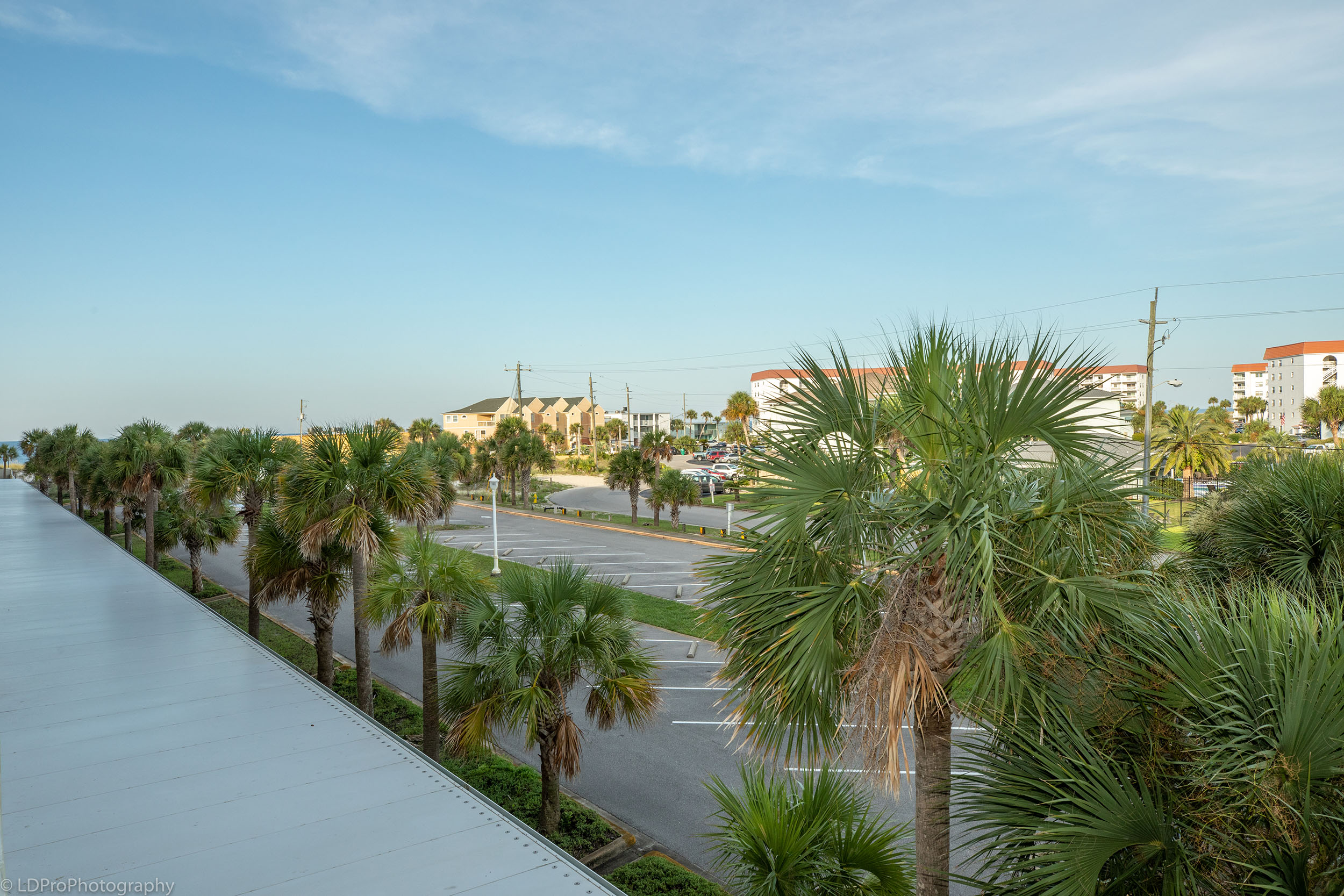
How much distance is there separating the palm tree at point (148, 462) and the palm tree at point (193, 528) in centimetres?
89

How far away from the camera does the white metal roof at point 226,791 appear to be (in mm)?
4461

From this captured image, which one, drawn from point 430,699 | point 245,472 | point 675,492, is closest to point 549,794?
point 430,699

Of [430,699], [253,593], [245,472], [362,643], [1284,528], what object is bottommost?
[430,699]

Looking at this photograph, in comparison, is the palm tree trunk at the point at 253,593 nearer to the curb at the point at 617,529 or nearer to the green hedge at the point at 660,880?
the green hedge at the point at 660,880

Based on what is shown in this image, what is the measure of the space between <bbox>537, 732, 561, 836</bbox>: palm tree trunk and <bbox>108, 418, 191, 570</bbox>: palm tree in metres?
21.4

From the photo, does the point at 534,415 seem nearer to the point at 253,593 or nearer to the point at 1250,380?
the point at 253,593

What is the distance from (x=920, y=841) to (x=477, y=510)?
5241 cm

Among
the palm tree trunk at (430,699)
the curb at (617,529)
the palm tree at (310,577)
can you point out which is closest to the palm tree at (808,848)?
the palm tree trunk at (430,699)

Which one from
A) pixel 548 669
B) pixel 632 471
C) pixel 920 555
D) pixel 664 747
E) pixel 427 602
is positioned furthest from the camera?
pixel 632 471

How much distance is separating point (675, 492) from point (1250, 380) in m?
199

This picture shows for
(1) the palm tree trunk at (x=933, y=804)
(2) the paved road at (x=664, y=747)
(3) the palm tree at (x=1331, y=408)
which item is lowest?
(2) the paved road at (x=664, y=747)

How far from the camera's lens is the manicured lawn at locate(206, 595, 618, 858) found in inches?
393

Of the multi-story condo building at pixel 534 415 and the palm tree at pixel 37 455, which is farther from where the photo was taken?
the multi-story condo building at pixel 534 415

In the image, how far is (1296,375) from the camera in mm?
147500
